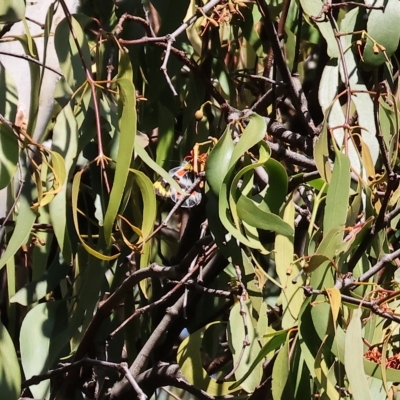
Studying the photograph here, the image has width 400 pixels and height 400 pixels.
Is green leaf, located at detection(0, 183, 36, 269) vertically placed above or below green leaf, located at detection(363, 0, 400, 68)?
below

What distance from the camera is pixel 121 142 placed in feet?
2.49

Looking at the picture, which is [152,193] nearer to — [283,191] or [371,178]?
[283,191]

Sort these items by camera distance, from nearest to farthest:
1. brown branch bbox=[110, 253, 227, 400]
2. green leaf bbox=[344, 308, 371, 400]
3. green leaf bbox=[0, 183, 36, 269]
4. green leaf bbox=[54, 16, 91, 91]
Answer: green leaf bbox=[344, 308, 371, 400] < green leaf bbox=[0, 183, 36, 269] < green leaf bbox=[54, 16, 91, 91] < brown branch bbox=[110, 253, 227, 400]

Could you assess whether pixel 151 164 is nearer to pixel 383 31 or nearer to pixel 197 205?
pixel 197 205

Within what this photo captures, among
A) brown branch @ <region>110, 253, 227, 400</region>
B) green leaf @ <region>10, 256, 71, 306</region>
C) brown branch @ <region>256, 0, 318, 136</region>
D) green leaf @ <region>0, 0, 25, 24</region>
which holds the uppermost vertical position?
green leaf @ <region>0, 0, 25, 24</region>

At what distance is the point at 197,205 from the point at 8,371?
30 cm

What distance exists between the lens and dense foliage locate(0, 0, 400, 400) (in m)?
0.74

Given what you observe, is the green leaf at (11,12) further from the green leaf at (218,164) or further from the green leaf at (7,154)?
the green leaf at (218,164)

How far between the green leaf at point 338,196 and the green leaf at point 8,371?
360mm

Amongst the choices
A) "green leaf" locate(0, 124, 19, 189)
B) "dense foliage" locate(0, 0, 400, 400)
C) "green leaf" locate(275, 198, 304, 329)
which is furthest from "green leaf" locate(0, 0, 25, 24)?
"green leaf" locate(275, 198, 304, 329)

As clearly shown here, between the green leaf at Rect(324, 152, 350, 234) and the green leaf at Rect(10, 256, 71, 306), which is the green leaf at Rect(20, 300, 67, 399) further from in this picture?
the green leaf at Rect(324, 152, 350, 234)

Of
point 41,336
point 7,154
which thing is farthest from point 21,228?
point 41,336

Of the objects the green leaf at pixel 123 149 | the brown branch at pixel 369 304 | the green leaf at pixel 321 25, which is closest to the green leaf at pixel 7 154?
the green leaf at pixel 123 149

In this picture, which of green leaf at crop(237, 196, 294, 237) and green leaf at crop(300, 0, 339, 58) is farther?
green leaf at crop(300, 0, 339, 58)
